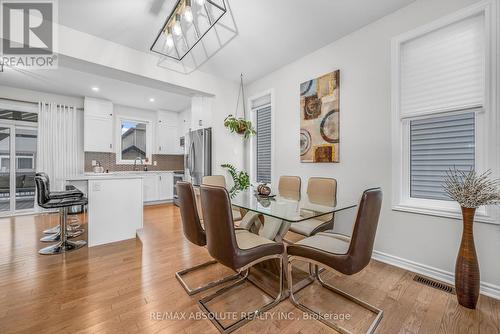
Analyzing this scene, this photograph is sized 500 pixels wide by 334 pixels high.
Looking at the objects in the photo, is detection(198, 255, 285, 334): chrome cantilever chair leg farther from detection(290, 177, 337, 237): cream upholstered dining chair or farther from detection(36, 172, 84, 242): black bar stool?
detection(36, 172, 84, 242): black bar stool

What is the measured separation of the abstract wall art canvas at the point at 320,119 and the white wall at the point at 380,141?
0.09 meters

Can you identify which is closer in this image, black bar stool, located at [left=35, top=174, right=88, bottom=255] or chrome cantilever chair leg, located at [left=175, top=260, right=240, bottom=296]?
chrome cantilever chair leg, located at [left=175, top=260, right=240, bottom=296]

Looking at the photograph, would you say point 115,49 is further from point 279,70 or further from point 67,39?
point 279,70

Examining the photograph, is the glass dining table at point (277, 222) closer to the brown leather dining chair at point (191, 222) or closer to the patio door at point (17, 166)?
the brown leather dining chair at point (191, 222)

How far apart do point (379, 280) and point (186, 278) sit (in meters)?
1.95

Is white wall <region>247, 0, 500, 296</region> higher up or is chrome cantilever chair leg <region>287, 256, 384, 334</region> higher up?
white wall <region>247, 0, 500, 296</region>

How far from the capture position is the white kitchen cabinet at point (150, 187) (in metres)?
5.71

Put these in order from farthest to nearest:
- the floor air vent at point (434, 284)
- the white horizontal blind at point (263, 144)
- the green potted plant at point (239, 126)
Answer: the white horizontal blind at point (263, 144)
the green potted plant at point (239, 126)
the floor air vent at point (434, 284)

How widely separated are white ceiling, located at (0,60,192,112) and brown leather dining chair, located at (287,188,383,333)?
350 centimetres

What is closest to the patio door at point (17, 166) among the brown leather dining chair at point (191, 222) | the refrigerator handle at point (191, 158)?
the refrigerator handle at point (191, 158)

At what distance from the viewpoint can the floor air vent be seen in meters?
1.86
